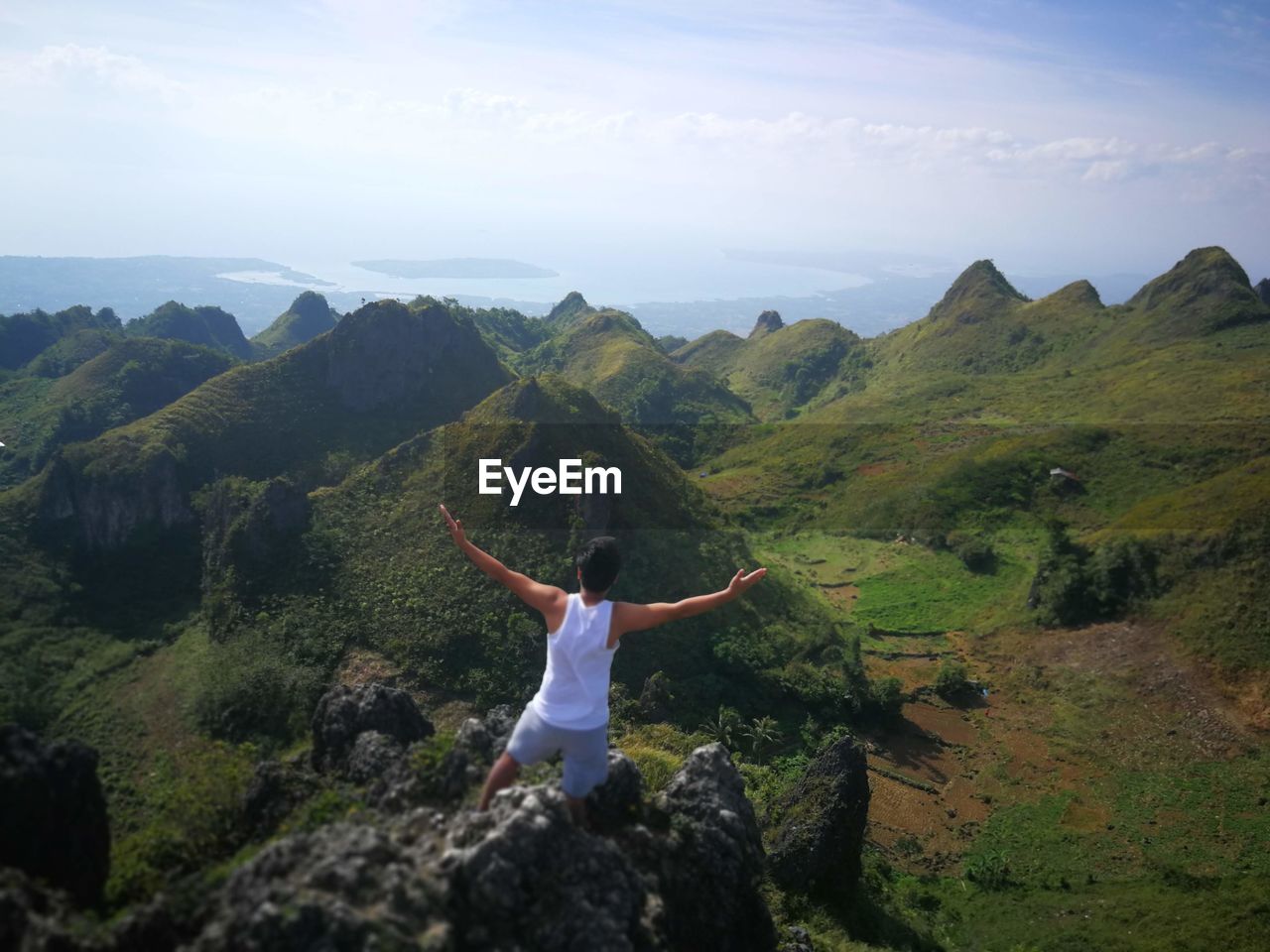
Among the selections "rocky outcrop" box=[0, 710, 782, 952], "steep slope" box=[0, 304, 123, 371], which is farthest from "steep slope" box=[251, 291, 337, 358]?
"rocky outcrop" box=[0, 710, 782, 952]

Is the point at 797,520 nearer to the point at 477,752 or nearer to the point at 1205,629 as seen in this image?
the point at 1205,629

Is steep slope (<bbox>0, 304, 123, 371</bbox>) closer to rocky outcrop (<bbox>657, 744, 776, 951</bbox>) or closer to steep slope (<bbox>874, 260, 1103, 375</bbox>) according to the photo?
rocky outcrop (<bbox>657, 744, 776, 951</bbox>)

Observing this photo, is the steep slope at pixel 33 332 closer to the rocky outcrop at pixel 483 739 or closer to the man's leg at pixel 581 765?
the rocky outcrop at pixel 483 739

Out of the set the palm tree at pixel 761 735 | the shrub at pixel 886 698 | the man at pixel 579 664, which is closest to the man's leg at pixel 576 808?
the man at pixel 579 664

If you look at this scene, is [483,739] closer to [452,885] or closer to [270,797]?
[270,797]

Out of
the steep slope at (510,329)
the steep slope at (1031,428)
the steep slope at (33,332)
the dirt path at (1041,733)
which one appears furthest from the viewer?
the steep slope at (510,329)

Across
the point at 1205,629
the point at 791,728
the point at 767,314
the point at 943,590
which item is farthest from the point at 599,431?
the point at 767,314

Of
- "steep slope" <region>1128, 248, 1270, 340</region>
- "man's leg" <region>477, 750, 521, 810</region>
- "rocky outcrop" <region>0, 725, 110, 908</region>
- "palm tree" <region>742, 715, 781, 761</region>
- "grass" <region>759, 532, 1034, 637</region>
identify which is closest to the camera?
"rocky outcrop" <region>0, 725, 110, 908</region>
